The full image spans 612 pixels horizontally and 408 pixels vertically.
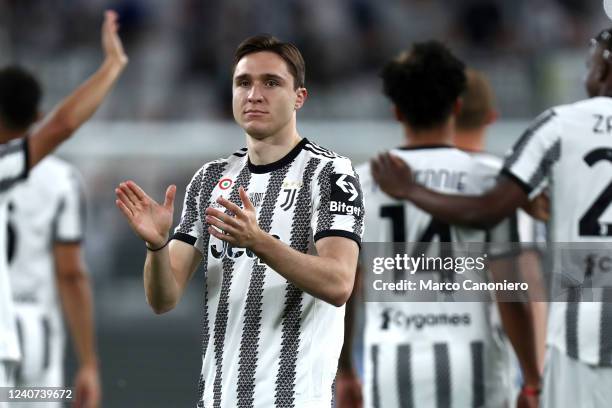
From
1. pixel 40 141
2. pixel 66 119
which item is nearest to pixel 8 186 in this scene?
pixel 40 141

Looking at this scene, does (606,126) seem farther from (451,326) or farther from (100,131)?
(100,131)

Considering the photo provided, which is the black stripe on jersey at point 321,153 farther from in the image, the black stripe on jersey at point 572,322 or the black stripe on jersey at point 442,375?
the black stripe on jersey at point 442,375

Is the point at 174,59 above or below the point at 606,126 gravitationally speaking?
above

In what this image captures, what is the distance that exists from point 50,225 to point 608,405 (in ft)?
10.8

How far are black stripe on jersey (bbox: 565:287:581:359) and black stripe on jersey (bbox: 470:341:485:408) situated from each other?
0.59 m

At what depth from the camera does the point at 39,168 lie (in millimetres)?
6285

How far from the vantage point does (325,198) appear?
10.4 ft

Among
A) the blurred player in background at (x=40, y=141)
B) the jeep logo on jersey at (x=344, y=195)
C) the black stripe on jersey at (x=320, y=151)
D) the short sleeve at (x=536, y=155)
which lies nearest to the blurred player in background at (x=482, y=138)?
the short sleeve at (x=536, y=155)

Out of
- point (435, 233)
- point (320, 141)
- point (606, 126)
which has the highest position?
point (320, 141)

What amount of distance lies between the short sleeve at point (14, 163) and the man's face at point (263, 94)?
1484 millimetres

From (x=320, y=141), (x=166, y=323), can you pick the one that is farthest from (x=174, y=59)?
(x=166, y=323)

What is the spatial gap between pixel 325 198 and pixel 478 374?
76.2 inches

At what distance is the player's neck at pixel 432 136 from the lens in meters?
4.86

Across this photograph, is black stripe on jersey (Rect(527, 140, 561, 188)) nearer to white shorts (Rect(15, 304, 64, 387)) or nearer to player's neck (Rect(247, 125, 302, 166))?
player's neck (Rect(247, 125, 302, 166))
